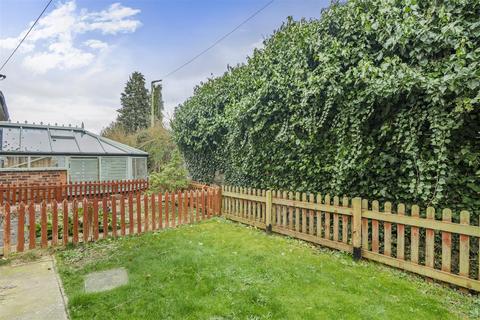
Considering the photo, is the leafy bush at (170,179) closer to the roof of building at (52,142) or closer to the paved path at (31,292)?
the paved path at (31,292)

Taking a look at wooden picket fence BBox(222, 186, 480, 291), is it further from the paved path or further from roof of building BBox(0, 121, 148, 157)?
roof of building BBox(0, 121, 148, 157)

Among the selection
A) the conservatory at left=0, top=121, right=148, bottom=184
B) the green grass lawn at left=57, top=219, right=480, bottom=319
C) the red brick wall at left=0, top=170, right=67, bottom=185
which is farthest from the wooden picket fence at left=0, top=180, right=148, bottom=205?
the green grass lawn at left=57, top=219, right=480, bottom=319

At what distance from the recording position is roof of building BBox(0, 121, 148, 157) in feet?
36.3

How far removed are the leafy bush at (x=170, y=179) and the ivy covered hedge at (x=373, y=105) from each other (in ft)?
10.5

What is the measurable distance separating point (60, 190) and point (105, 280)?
8.02 meters

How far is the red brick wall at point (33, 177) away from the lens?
1054 centimetres

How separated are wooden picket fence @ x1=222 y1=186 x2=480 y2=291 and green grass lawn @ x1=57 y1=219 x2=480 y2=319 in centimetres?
19

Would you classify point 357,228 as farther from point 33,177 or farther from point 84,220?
point 33,177

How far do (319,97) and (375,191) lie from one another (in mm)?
1764

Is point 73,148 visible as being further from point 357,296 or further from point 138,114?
point 138,114

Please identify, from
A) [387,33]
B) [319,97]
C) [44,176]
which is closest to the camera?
[387,33]

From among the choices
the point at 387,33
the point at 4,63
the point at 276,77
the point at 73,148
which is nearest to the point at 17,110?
the point at 4,63

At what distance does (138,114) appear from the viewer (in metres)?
33.8

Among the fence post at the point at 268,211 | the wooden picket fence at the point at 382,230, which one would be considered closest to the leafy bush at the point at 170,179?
the wooden picket fence at the point at 382,230
